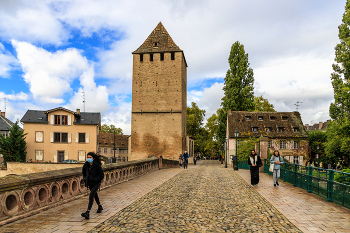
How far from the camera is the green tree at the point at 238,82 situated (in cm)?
4441

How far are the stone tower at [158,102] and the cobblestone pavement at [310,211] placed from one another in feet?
101

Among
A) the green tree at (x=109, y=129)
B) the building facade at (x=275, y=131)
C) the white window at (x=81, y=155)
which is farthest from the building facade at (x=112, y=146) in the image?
the building facade at (x=275, y=131)

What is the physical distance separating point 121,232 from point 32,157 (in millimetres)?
44307

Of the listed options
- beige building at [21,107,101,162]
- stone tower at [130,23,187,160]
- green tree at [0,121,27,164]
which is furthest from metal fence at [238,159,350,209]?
green tree at [0,121,27,164]

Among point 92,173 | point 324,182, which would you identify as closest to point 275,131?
point 324,182

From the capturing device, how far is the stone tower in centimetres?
4106

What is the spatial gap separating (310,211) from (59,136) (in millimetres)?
43443

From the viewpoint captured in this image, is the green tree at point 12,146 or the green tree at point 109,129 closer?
the green tree at point 12,146

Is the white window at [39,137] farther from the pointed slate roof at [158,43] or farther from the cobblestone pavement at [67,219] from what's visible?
the cobblestone pavement at [67,219]

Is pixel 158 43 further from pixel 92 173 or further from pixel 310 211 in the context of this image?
pixel 310 211

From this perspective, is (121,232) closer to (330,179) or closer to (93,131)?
(330,179)

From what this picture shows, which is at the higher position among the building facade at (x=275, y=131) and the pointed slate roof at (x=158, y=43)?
the pointed slate roof at (x=158, y=43)

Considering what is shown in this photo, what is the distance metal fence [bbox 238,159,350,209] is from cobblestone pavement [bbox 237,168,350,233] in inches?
7.7

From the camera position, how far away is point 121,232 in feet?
17.6
